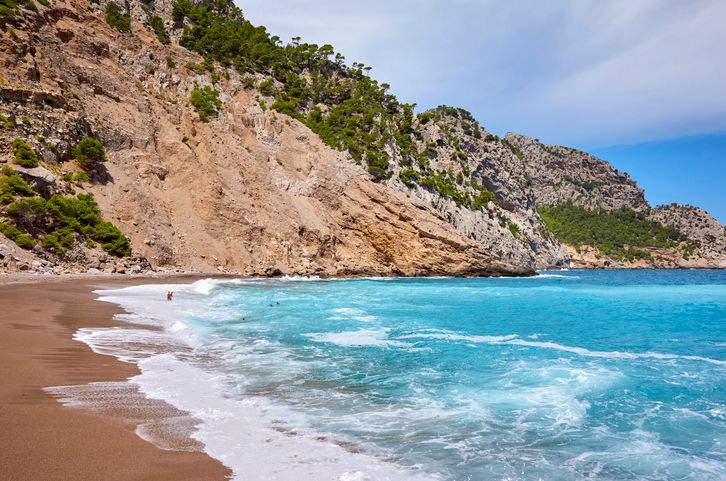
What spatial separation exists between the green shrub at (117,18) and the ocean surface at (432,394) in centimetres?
4919

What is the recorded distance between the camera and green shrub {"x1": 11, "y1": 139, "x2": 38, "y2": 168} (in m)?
32.7

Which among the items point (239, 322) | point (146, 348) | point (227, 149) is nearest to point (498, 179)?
Answer: point (227, 149)

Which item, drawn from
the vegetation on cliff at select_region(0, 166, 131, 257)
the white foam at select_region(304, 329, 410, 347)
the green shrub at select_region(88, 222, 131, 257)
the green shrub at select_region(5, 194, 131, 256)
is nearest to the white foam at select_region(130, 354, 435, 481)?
the white foam at select_region(304, 329, 410, 347)

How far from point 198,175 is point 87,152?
12052 mm

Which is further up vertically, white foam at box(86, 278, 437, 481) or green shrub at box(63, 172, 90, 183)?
green shrub at box(63, 172, 90, 183)

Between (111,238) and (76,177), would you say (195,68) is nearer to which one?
(76,177)

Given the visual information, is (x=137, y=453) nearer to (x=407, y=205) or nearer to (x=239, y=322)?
(x=239, y=322)

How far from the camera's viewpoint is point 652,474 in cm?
620

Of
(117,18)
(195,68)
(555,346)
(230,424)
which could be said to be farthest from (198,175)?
(230,424)

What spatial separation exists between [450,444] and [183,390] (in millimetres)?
4910

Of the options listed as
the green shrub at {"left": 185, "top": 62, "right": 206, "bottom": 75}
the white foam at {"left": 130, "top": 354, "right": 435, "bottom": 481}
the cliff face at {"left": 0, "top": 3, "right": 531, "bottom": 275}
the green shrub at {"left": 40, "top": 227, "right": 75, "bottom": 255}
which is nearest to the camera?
the white foam at {"left": 130, "top": 354, "right": 435, "bottom": 481}

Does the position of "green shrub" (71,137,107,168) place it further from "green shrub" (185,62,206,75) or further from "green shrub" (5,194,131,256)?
"green shrub" (185,62,206,75)

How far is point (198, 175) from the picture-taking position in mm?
50719

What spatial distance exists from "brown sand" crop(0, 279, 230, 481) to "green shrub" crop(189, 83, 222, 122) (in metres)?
48.9
